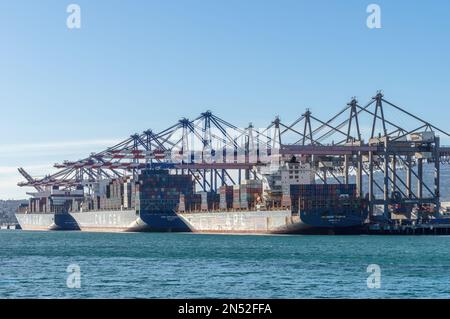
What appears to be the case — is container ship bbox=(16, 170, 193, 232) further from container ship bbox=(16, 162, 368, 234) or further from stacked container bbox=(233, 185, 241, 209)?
stacked container bbox=(233, 185, 241, 209)

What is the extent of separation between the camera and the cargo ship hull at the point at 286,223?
102375 millimetres

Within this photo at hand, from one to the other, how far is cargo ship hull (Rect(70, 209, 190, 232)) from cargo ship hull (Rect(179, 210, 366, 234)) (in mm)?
20872

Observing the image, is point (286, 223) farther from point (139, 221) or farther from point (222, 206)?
point (139, 221)

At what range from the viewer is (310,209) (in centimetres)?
10281

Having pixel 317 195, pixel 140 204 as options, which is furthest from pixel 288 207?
pixel 140 204

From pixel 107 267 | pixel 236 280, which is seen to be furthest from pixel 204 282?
pixel 107 267

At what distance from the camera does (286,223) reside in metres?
104

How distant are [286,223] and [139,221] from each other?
155 feet

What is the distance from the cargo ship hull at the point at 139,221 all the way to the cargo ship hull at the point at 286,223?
68.5ft

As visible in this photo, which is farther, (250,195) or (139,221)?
(139,221)

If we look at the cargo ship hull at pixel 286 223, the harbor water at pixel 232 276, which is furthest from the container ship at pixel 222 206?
the harbor water at pixel 232 276
